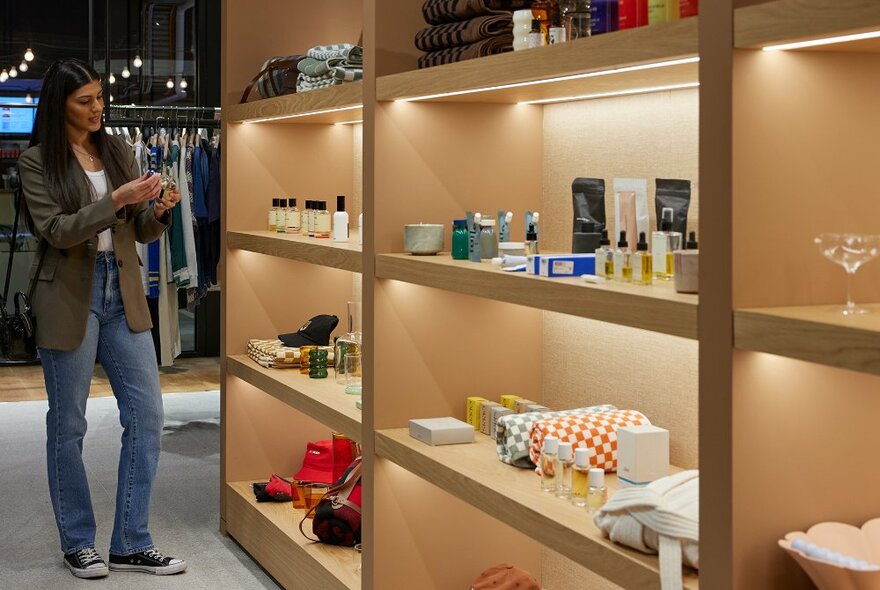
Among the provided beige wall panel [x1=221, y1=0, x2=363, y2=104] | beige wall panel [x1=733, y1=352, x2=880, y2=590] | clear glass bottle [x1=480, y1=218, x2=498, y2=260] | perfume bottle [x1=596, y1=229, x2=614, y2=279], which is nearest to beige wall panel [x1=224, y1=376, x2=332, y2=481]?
beige wall panel [x1=221, y1=0, x2=363, y2=104]

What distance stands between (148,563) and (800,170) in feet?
10.0

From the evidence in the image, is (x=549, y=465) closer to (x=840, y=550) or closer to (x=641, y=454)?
(x=641, y=454)

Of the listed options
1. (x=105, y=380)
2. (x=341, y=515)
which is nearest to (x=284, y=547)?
(x=341, y=515)

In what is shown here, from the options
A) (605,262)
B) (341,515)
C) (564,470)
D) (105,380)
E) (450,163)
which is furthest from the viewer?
(105,380)

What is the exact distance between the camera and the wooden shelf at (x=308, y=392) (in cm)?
336

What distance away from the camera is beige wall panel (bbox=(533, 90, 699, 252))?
254 centimetres

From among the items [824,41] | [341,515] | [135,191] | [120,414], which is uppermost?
[824,41]

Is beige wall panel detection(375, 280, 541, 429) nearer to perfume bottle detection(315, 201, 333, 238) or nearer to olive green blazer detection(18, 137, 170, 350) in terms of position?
perfume bottle detection(315, 201, 333, 238)

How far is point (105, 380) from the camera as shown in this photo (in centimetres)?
830

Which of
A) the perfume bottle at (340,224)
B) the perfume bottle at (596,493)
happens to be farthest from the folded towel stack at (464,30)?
the perfume bottle at (596,493)

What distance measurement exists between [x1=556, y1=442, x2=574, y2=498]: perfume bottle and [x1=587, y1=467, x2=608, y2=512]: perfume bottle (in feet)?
0.41

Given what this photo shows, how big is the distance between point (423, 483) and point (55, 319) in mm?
1548

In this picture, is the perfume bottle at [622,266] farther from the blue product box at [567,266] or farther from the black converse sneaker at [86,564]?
the black converse sneaker at [86,564]

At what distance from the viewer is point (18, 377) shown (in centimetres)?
823
